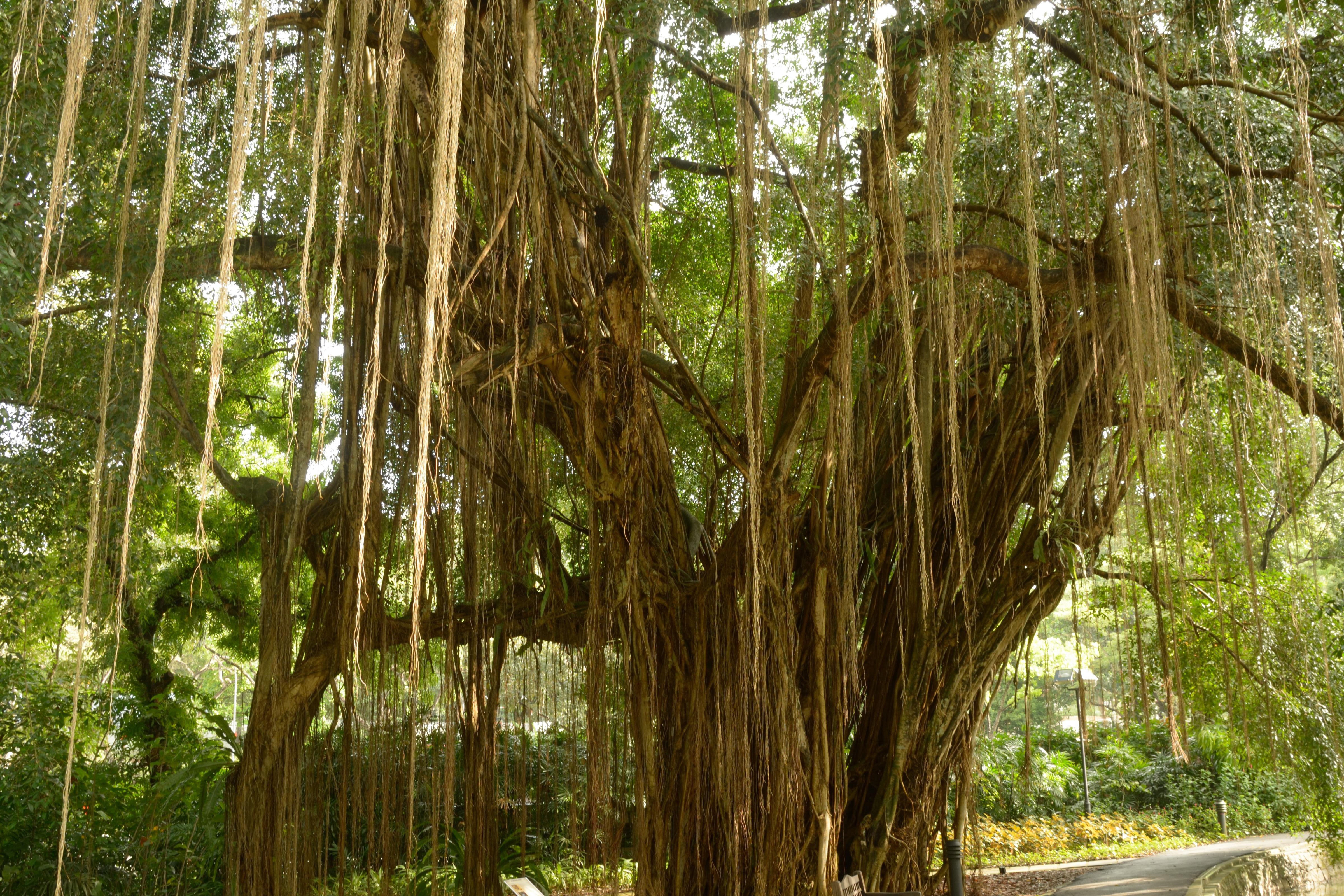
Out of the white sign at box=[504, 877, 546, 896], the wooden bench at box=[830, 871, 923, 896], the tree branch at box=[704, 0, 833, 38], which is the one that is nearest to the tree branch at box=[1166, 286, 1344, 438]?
the tree branch at box=[704, 0, 833, 38]

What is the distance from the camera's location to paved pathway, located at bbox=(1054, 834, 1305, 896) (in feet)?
14.7

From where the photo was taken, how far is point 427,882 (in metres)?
4.34

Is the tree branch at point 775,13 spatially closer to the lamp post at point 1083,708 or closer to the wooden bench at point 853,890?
the lamp post at point 1083,708

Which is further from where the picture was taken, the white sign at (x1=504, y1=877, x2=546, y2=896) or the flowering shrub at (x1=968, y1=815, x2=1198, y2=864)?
the flowering shrub at (x1=968, y1=815, x2=1198, y2=864)

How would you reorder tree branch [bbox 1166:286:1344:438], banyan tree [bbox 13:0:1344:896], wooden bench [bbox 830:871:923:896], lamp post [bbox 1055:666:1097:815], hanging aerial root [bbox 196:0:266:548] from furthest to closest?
1. lamp post [bbox 1055:666:1097:815]
2. tree branch [bbox 1166:286:1344:438]
3. banyan tree [bbox 13:0:1344:896]
4. wooden bench [bbox 830:871:923:896]
5. hanging aerial root [bbox 196:0:266:548]

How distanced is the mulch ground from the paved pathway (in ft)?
0.52

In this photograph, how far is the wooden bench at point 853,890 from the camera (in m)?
2.27

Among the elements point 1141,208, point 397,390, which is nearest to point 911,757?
point 1141,208

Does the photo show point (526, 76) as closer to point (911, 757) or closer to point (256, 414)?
point (911, 757)

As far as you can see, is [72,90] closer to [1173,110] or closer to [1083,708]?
[1173,110]

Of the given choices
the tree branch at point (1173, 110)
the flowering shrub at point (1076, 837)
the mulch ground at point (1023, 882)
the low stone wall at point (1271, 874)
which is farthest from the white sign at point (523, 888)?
the flowering shrub at point (1076, 837)

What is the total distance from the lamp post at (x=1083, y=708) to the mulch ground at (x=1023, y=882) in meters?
0.85

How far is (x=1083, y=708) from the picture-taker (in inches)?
218

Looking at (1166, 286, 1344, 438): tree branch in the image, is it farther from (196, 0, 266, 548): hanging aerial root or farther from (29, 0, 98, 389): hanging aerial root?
Answer: (29, 0, 98, 389): hanging aerial root
